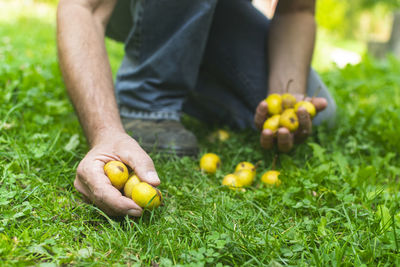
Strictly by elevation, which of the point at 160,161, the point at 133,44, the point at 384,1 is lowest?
the point at 160,161

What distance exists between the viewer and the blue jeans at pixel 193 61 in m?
2.60

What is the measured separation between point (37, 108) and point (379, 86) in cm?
360

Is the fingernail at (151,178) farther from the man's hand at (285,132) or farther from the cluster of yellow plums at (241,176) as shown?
the man's hand at (285,132)

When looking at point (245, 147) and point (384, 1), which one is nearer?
point (245, 147)

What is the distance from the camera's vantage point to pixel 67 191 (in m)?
1.84

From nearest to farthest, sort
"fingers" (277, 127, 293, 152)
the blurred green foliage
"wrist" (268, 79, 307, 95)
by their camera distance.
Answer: "fingers" (277, 127, 293, 152), "wrist" (268, 79, 307, 95), the blurred green foliage

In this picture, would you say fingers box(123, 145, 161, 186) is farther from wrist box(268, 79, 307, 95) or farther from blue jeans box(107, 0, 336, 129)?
wrist box(268, 79, 307, 95)

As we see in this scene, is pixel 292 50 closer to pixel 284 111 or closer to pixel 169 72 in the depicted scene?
pixel 284 111

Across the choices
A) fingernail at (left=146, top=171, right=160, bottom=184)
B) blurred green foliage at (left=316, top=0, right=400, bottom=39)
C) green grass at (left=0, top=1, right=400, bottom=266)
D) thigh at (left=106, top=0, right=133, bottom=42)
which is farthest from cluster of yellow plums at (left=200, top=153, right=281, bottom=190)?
blurred green foliage at (left=316, top=0, right=400, bottom=39)

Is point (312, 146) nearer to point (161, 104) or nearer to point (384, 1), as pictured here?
point (161, 104)

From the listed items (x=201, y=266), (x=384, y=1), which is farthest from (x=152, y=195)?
(x=384, y=1)

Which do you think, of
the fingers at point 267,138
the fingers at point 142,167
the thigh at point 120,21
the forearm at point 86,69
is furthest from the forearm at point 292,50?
the fingers at point 142,167

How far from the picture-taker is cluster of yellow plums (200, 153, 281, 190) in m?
2.09

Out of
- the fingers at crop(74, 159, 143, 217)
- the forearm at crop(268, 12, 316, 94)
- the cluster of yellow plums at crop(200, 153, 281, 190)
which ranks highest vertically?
the forearm at crop(268, 12, 316, 94)
